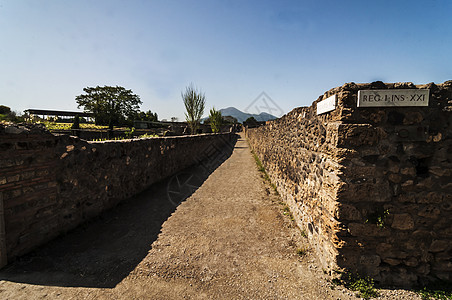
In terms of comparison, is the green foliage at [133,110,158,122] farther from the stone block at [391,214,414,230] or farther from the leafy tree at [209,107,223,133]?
the stone block at [391,214,414,230]

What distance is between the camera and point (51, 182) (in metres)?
3.28

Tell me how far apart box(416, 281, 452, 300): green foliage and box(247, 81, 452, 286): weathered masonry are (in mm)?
84

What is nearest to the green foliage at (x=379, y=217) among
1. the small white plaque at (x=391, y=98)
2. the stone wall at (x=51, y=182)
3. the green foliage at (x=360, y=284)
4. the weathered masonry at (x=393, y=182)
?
the weathered masonry at (x=393, y=182)

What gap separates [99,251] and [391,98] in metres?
4.94

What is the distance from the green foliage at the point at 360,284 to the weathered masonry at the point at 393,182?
97 millimetres

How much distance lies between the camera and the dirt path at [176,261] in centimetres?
232

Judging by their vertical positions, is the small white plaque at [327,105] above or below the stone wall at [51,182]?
above

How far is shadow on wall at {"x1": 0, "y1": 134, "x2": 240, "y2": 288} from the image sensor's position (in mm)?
2498

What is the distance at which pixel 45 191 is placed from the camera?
10.5ft

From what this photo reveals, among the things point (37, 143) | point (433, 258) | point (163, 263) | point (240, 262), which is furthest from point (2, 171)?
point (433, 258)

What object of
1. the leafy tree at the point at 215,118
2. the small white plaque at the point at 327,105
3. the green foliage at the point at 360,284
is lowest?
the green foliage at the point at 360,284

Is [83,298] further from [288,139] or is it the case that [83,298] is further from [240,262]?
[288,139]

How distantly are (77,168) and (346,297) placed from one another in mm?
5026

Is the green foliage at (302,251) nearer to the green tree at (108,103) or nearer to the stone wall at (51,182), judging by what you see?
the stone wall at (51,182)
